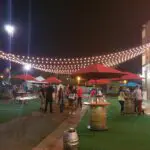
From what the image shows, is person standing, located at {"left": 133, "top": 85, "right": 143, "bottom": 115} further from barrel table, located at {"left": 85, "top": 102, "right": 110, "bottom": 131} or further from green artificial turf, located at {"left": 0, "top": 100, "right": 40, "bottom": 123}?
barrel table, located at {"left": 85, "top": 102, "right": 110, "bottom": 131}

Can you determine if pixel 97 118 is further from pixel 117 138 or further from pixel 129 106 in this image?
pixel 129 106

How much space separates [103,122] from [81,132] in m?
1.21

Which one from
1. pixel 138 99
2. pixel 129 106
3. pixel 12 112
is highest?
pixel 138 99

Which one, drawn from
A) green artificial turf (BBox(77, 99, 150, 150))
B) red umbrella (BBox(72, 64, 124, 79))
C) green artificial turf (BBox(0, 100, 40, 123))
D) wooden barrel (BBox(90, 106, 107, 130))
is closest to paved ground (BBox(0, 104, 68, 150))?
green artificial turf (BBox(77, 99, 150, 150))

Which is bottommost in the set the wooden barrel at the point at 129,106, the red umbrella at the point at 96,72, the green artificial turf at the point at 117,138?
the green artificial turf at the point at 117,138

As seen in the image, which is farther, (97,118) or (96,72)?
(97,118)

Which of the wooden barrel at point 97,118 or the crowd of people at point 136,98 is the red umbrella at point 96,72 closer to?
the wooden barrel at point 97,118

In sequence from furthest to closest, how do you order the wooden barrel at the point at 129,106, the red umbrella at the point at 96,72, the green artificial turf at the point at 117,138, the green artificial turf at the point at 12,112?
the wooden barrel at the point at 129,106 < the green artificial turf at the point at 12,112 < the red umbrella at the point at 96,72 < the green artificial turf at the point at 117,138

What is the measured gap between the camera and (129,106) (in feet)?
79.6

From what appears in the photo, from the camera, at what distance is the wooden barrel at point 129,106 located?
24.1 metres

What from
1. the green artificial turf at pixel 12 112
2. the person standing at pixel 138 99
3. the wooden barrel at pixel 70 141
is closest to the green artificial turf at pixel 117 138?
the wooden barrel at pixel 70 141

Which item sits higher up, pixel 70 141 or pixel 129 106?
pixel 129 106

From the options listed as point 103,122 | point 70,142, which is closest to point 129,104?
point 103,122

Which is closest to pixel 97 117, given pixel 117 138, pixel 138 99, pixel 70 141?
pixel 117 138
